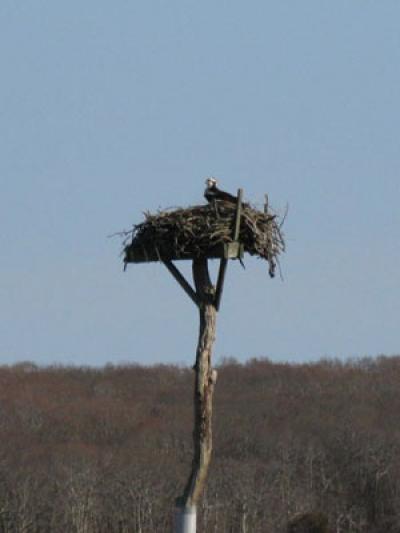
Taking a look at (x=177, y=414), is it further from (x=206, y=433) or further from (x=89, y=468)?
(x=206, y=433)

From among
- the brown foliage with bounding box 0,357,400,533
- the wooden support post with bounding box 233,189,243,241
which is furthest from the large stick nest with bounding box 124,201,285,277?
the brown foliage with bounding box 0,357,400,533

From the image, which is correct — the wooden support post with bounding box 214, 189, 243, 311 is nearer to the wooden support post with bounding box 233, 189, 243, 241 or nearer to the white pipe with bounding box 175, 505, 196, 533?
the wooden support post with bounding box 233, 189, 243, 241

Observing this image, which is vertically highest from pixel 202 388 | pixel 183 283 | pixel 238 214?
pixel 238 214

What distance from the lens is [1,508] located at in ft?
180

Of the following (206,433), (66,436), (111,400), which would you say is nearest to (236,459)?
(66,436)

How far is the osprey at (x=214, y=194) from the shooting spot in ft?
54.8

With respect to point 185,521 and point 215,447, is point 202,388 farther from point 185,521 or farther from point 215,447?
point 215,447

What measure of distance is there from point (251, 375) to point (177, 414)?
11088 mm

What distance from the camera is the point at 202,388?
52.4ft

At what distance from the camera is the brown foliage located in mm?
55188

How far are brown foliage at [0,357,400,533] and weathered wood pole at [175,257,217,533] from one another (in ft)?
121

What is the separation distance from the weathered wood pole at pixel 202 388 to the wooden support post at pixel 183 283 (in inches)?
1.6

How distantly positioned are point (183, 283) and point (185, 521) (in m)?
2.16

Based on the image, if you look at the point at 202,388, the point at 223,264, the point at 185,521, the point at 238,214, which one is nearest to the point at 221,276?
the point at 223,264
